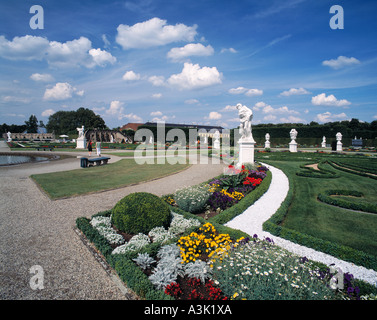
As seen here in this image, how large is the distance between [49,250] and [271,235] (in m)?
5.28

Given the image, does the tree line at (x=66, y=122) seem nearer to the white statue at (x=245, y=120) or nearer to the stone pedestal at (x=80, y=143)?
the stone pedestal at (x=80, y=143)

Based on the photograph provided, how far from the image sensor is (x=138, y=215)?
5.52m

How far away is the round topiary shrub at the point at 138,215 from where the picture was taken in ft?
18.1

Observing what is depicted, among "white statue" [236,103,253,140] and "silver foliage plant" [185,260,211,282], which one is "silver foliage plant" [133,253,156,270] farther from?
"white statue" [236,103,253,140]

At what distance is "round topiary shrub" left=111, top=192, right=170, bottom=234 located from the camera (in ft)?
18.1

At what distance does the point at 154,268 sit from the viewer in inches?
157

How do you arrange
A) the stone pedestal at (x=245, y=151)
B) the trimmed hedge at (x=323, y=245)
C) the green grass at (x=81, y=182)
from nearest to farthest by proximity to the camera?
the trimmed hedge at (x=323, y=245) → the green grass at (x=81, y=182) → the stone pedestal at (x=245, y=151)

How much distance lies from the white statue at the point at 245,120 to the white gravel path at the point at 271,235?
486 centimetres

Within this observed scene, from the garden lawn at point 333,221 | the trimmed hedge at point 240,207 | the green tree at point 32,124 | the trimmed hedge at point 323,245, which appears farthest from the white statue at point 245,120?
the green tree at point 32,124

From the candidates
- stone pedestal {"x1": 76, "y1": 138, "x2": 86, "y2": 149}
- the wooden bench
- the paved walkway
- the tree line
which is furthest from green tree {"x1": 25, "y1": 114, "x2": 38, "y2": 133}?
the paved walkway

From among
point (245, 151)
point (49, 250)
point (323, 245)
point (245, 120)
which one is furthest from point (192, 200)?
point (245, 120)
